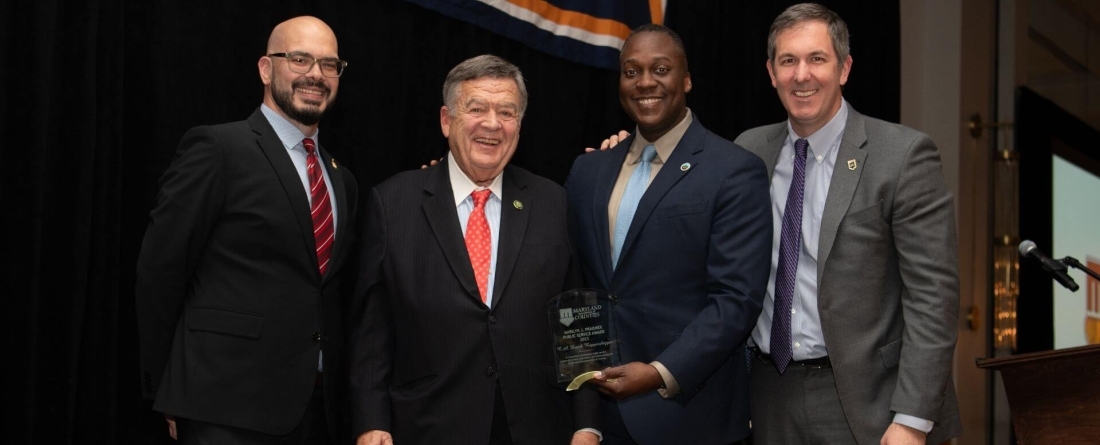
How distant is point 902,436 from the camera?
255cm

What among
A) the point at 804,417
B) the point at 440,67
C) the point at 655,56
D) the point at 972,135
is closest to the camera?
the point at 804,417

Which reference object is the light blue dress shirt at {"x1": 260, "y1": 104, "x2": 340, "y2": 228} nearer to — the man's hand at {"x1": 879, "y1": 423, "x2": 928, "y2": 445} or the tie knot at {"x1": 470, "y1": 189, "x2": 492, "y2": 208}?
the tie knot at {"x1": 470, "y1": 189, "x2": 492, "y2": 208}

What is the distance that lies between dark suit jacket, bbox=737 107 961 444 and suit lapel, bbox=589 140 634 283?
532 millimetres

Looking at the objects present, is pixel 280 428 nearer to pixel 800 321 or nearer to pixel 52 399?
pixel 52 399

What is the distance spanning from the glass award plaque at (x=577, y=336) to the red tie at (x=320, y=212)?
2.35ft

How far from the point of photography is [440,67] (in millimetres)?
4234

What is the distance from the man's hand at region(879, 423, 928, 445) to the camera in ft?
8.36

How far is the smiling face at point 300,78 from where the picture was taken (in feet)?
9.91

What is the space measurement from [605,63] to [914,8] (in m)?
3.67

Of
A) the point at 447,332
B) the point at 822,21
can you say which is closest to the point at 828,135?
the point at 822,21

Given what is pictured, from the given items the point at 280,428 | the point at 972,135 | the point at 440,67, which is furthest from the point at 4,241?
the point at 972,135

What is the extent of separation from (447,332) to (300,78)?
0.93m

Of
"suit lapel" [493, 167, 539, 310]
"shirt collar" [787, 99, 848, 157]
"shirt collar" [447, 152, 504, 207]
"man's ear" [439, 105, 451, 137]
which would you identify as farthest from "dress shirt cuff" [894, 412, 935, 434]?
"man's ear" [439, 105, 451, 137]

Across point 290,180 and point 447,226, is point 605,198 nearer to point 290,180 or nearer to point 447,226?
point 447,226
